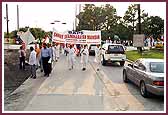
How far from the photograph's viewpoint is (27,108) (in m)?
9.93

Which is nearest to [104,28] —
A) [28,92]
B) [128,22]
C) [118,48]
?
[128,22]

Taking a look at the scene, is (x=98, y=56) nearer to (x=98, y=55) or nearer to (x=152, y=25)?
(x=98, y=55)

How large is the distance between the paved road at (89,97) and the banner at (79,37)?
19.6 feet

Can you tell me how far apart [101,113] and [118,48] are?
15865 mm

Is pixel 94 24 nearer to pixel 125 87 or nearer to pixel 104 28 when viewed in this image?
pixel 104 28

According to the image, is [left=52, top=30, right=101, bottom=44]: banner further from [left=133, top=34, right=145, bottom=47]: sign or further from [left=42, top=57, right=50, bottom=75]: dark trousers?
[left=133, top=34, right=145, bottom=47]: sign

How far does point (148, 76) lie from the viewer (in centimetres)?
1145

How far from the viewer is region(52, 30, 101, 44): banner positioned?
2147cm

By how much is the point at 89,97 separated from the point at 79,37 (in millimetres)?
10340

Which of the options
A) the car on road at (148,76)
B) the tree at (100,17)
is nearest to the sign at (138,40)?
the car on road at (148,76)

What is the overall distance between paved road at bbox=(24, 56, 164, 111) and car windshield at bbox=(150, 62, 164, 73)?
3.16 ft

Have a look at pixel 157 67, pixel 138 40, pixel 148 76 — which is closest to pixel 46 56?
pixel 157 67

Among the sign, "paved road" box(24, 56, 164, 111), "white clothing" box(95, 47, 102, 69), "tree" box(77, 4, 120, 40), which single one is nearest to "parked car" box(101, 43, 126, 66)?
"white clothing" box(95, 47, 102, 69)

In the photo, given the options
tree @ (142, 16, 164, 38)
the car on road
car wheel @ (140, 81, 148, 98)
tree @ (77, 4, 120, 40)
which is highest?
tree @ (77, 4, 120, 40)
